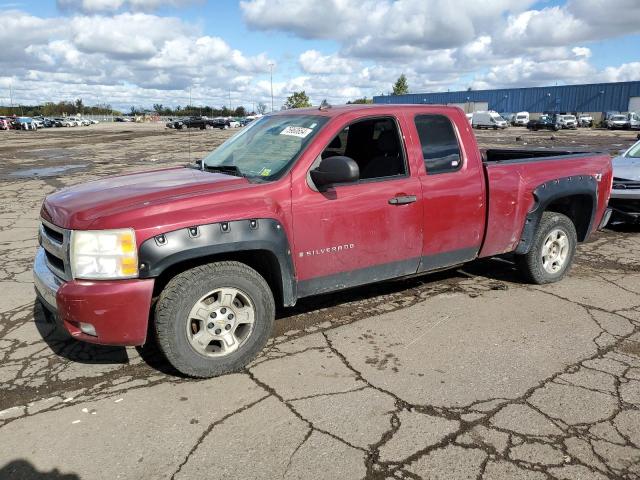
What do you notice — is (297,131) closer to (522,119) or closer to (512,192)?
(512,192)

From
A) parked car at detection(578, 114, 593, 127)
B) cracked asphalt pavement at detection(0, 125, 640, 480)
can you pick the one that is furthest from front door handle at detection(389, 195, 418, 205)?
parked car at detection(578, 114, 593, 127)

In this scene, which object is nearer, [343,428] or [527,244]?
[343,428]

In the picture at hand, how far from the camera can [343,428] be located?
10.0 ft

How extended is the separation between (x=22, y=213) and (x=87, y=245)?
7745mm

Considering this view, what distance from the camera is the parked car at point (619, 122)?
186 ft

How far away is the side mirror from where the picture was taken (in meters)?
3.64

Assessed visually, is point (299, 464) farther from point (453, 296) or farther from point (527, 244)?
point (527, 244)

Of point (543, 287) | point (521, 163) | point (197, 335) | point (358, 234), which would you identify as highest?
point (521, 163)

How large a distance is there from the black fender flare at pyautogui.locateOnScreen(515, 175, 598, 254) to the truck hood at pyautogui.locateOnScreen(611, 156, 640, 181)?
3.04 meters

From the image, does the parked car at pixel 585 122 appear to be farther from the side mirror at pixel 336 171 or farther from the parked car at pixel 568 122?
the side mirror at pixel 336 171

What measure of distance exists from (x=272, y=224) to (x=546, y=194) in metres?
2.99

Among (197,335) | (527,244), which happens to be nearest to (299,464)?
(197,335)

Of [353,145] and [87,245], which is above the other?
[353,145]

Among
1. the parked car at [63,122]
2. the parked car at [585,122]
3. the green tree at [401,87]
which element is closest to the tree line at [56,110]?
the parked car at [63,122]
